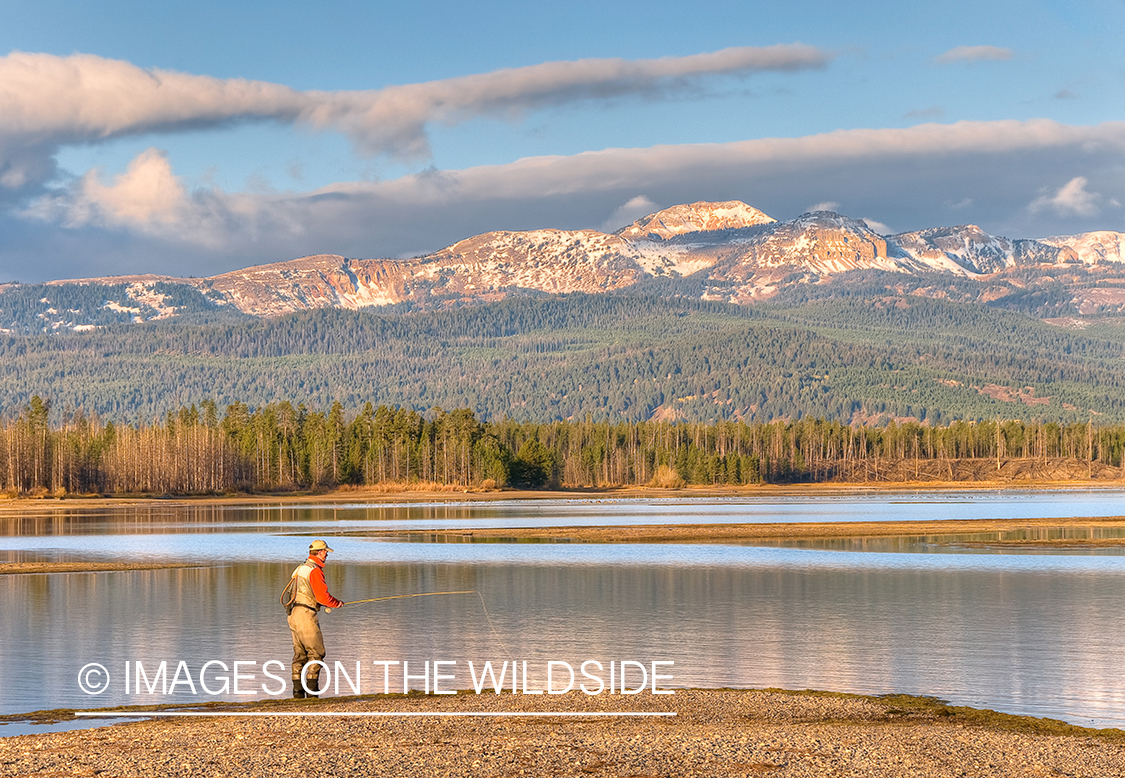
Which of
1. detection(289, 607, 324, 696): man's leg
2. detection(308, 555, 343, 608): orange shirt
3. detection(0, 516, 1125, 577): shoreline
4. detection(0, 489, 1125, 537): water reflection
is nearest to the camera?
detection(308, 555, 343, 608): orange shirt

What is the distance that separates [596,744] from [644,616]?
1863 centimetres

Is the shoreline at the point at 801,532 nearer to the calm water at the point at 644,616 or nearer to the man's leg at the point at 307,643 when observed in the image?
the calm water at the point at 644,616

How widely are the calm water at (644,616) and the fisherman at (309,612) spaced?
1.50 m

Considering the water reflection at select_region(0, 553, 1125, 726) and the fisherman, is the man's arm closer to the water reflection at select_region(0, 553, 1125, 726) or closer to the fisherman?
the fisherman

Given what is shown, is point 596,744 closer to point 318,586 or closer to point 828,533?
point 318,586

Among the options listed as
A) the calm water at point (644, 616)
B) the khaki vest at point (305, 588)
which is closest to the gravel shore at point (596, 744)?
the khaki vest at point (305, 588)

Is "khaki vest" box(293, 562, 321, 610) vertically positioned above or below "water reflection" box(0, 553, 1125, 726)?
above

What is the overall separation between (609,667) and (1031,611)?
1650 centimetres

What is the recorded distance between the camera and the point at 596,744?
64.7 ft

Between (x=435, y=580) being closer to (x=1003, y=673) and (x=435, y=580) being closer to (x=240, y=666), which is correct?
(x=240, y=666)

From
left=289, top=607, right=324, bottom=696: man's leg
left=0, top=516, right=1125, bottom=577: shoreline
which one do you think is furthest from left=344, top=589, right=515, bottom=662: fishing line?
left=0, top=516, right=1125, bottom=577: shoreline

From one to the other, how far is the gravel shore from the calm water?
3.14 meters

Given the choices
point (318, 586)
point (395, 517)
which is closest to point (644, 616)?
point (318, 586)

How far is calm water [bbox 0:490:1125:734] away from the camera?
91.1ft
